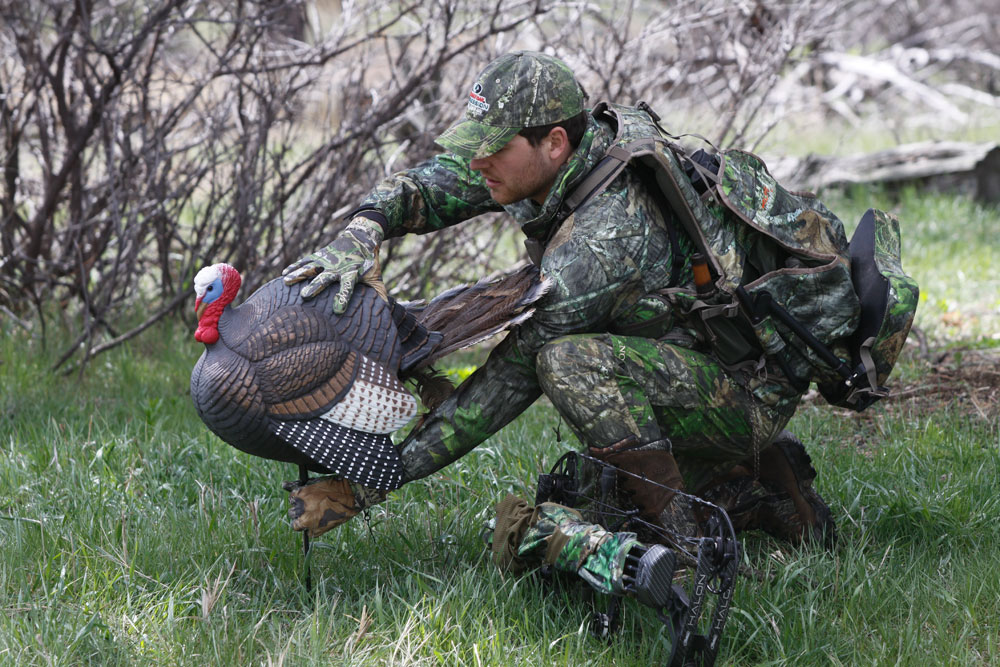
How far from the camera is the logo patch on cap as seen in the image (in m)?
2.99

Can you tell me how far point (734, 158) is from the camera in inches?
130

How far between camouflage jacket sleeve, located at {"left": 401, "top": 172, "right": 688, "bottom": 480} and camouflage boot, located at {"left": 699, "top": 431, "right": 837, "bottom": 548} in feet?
2.94

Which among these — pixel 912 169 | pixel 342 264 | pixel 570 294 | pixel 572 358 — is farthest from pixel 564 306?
pixel 912 169

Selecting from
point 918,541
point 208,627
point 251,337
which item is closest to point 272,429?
point 251,337

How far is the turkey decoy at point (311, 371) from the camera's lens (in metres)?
2.85

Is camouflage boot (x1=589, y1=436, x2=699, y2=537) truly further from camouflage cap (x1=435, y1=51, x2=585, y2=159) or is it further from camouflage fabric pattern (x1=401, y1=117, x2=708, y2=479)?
camouflage cap (x1=435, y1=51, x2=585, y2=159)

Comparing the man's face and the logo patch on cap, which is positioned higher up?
the logo patch on cap

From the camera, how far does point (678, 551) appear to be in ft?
10.3

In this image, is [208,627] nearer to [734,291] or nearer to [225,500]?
[225,500]

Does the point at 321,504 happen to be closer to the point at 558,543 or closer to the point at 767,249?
the point at 558,543

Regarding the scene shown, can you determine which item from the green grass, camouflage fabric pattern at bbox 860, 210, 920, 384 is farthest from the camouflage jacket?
camouflage fabric pattern at bbox 860, 210, 920, 384

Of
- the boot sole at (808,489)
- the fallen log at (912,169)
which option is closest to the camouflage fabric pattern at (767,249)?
the boot sole at (808,489)

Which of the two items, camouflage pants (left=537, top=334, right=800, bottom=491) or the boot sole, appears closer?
camouflage pants (left=537, top=334, right=800, bottom=491)

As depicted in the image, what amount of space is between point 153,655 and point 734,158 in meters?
2.27
